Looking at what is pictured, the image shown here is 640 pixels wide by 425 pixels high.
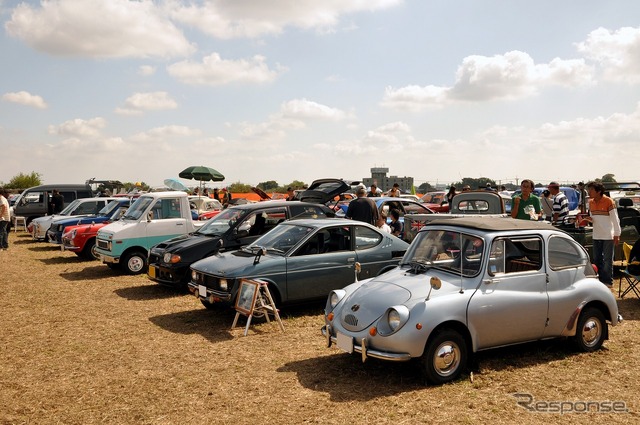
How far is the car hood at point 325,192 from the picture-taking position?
44.8ft

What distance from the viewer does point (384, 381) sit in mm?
5645

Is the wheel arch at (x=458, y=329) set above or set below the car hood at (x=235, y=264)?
below

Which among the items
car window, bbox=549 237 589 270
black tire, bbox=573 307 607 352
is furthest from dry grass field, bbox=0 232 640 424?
car window, bbox=549 237 589 270

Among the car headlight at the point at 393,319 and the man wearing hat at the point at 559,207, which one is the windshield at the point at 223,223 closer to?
the car headlight at the point at 393,319

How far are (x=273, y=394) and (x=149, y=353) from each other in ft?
7.18

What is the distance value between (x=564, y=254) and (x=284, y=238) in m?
4.11

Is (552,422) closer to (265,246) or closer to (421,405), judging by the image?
(421,405)

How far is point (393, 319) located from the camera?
17.7ft

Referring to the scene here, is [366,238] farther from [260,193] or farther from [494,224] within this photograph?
[260,193]

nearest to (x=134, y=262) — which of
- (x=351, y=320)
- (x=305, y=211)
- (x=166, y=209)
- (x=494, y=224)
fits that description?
(x=166, y=209)

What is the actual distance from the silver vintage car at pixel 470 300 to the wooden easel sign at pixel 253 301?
1428 mm

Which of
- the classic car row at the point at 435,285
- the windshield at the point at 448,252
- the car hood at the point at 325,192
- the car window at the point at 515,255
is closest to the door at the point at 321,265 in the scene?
the classic car row at the point at 435,285

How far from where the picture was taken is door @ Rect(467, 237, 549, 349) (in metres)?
5.66

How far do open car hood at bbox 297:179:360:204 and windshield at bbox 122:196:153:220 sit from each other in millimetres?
3659
